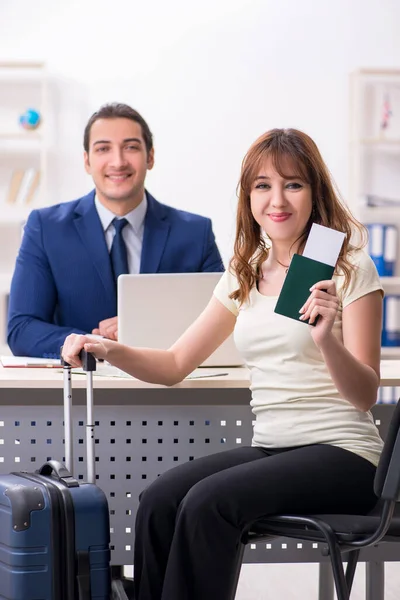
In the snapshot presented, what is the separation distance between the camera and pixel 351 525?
1701 mm

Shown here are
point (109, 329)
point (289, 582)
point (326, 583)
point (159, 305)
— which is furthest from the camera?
point (289, 582)

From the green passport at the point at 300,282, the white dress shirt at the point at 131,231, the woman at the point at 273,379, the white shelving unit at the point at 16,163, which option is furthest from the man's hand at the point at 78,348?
the white shelving unit at the point at 16,163

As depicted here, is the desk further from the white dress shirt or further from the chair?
the white dress shirt

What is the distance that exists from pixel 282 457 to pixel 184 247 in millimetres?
1447

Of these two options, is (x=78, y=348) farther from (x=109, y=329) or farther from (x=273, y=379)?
(x=109, y=329)

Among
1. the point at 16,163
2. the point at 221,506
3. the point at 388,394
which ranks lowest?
the point at 388,394

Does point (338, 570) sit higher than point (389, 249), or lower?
lower

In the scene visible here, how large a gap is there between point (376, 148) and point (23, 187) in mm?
2114

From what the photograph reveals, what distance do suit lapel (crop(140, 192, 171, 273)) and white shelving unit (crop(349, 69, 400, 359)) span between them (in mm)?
2331

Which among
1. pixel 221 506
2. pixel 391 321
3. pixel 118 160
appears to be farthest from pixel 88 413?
pixel 391 321

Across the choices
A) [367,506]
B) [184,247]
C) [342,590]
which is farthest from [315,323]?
[184,247]

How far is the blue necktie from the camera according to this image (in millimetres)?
3055

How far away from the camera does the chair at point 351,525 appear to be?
165 cm

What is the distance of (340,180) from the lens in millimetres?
5410
